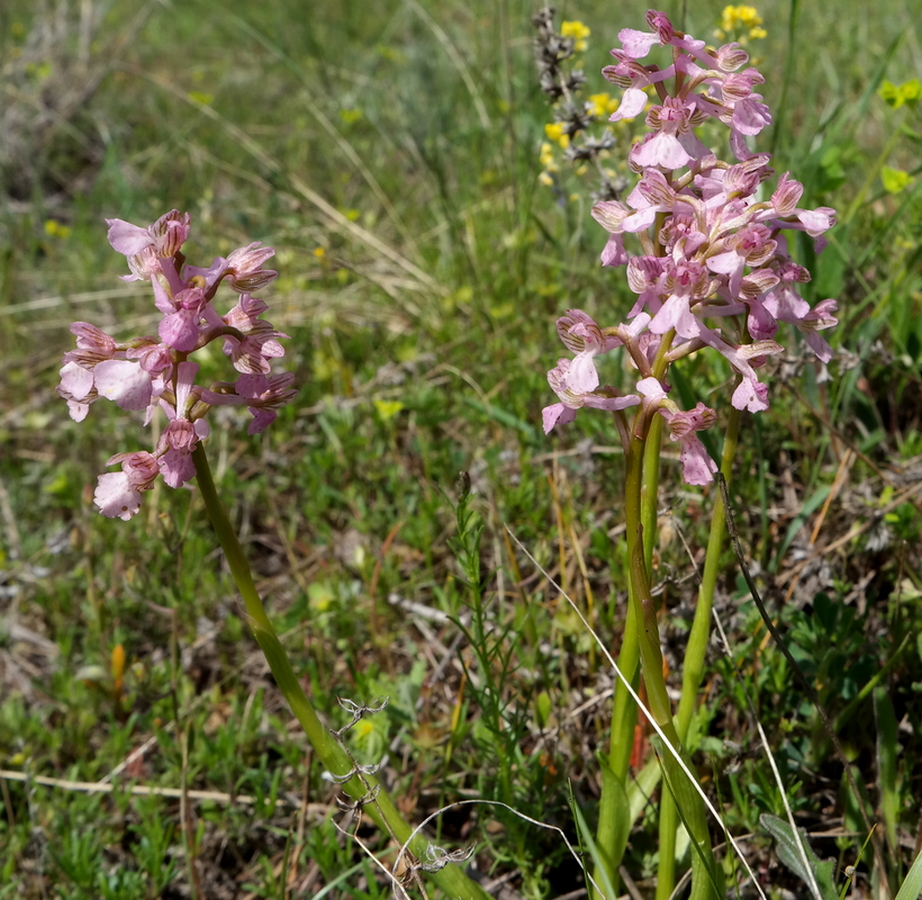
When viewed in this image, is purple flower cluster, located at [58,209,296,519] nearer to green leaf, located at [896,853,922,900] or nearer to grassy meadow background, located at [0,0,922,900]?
grassy meadow background, located at [0,0,922,900]

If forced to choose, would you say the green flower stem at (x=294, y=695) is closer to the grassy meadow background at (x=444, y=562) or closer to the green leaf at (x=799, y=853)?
the grassy meadow background at (x=444, y=562)

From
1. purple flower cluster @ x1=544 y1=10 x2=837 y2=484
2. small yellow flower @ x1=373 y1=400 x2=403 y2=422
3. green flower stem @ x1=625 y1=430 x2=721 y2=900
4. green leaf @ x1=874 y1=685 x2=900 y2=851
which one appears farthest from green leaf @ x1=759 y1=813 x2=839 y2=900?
small yellow flower @ x1=373 y1=400 x2=403 y2=422

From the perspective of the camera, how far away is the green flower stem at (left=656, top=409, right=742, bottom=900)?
52.1 inches

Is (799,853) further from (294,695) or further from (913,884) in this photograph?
(294,695)

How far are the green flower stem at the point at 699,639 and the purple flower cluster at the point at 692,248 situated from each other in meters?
0.17

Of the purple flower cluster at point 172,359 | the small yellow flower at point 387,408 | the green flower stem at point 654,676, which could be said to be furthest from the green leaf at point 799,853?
the small yellow flower at point 387,408

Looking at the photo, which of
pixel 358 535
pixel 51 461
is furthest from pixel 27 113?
pixel 358 535

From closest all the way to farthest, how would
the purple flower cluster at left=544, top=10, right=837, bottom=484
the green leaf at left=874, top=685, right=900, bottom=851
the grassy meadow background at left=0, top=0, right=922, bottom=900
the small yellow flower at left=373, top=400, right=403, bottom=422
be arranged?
the purple flower cluster at left=544, top=10, right=837, bottom=484
the green leaf at left=874, top=685, right=900, bottom=851
the grassy meadow background at left=0, top=0, right=922, bottom=900
the small yellow flower at left=373, top=400, right=403, bottom=422

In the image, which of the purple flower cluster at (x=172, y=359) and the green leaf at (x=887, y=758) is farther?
the green leaf at (x=887, y=758)

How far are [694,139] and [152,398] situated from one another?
840 mm

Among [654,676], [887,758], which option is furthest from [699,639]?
[887,758]

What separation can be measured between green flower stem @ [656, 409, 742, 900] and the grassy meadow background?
194mm

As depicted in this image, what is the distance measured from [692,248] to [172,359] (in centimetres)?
71

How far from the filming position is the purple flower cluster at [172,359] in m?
1.16
